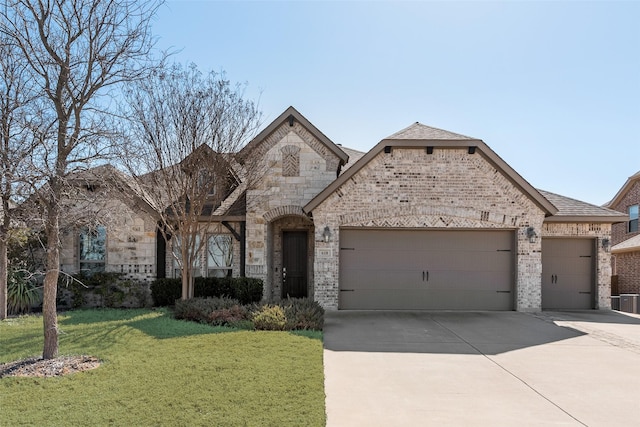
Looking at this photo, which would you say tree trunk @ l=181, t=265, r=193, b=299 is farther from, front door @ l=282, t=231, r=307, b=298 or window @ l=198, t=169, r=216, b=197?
front door @ l=282, t=231, r=307, b=298

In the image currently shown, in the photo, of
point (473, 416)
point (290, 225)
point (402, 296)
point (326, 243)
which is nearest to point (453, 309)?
point (402, 296)

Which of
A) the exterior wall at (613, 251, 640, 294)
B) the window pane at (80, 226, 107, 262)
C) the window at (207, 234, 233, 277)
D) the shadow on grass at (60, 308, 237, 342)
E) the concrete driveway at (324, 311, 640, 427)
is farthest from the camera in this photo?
the exterior wall at (613, 251, 640, 294)

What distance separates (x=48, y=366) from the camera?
6.89m

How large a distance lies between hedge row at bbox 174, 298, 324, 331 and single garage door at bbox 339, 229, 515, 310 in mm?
2460

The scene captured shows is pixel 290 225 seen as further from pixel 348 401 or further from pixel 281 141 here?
pixel 348 401

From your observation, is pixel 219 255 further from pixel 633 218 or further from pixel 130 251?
pixel 633 218

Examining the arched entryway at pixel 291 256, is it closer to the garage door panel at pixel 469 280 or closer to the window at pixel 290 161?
the window at pixel 290 161

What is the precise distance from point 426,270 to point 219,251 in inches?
274

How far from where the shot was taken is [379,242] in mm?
13164

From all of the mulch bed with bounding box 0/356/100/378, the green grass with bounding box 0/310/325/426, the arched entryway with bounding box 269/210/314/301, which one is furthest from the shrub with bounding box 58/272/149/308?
the mulch bed with bounding box 0/356/100/378

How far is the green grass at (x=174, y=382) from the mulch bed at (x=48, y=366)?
0.22 meters

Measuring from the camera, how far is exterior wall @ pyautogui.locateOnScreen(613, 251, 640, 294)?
767 inches

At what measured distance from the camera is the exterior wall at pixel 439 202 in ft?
42.4

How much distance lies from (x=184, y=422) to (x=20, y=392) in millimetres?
2707
